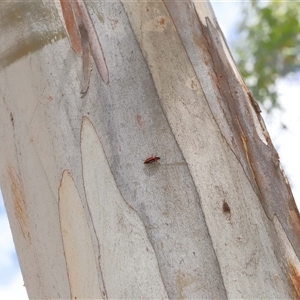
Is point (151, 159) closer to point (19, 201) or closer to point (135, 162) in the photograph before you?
point (135, 162)

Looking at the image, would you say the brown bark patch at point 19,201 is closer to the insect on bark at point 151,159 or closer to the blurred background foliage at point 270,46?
the insect on bark at point 151,159

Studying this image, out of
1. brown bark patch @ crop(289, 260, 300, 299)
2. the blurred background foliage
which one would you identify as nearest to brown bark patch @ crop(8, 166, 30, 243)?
brown bark patch @ crop(289, 260, 300, 299)

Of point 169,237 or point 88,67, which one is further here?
point 88,67

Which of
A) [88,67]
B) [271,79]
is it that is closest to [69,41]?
[88,67]

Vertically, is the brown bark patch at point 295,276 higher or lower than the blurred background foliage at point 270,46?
lower

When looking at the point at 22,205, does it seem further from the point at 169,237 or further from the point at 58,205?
the point at 169,237

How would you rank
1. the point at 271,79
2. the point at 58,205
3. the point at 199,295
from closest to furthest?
the point at 199,295 < the point at 58,205 < the point at 271,79

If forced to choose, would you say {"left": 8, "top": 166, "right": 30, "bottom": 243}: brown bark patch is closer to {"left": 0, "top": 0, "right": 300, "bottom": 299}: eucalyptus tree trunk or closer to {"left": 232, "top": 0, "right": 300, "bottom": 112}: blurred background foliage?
{"left": 0, "top": 0, "right": 300, "bottom": 299}: eucalyptus tree trunk

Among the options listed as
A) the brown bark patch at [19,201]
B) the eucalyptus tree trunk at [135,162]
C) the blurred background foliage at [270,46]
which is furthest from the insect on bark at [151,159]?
the blurred background foliage at [270,46]
